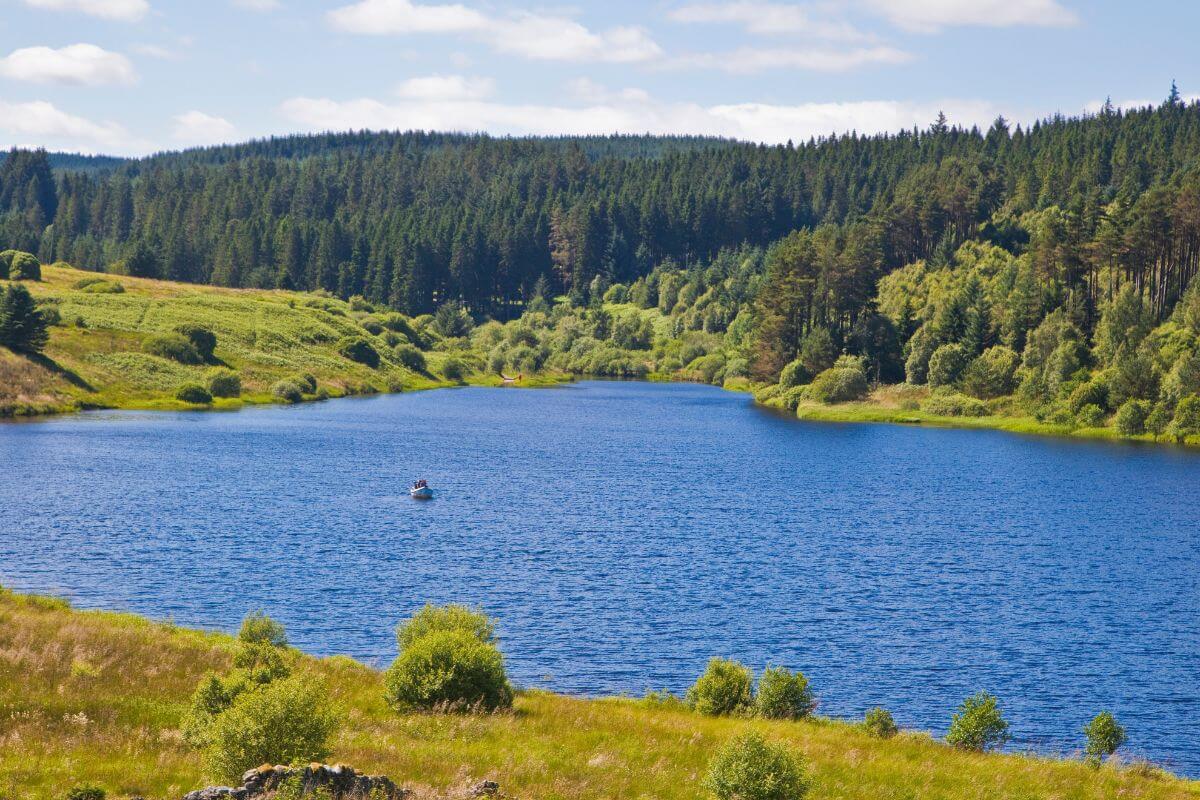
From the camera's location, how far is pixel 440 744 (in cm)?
2939

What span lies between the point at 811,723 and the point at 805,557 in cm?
3283

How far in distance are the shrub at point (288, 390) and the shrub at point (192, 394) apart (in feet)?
49.2

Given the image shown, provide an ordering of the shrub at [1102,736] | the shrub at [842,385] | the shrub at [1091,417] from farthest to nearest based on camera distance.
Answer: the shrub at [842,385] → the shrub at [1091,417] → the shrub at [1102,736]

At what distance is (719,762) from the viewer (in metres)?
25.1

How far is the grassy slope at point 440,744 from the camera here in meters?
25.1

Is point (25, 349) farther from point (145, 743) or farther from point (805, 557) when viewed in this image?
point (145, 743)

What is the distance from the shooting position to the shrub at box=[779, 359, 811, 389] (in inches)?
7170

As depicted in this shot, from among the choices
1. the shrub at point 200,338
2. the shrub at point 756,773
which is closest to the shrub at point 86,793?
the shrub at point 756,773

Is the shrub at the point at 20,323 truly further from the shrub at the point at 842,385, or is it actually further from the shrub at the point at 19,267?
the shrub at the point at 842,385

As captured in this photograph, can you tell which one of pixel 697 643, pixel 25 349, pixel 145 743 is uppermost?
pixel 25 349

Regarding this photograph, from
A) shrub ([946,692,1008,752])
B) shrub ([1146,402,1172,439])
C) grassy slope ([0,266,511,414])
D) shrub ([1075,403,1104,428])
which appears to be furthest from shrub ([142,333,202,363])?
shrub ([946,692,1008,752])

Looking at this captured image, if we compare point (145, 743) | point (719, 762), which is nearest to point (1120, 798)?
point (719, 762)

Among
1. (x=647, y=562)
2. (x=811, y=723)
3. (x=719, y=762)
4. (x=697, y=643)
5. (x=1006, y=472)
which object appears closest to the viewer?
(x=719, y=762)

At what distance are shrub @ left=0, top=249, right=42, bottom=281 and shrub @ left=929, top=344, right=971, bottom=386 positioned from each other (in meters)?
157
